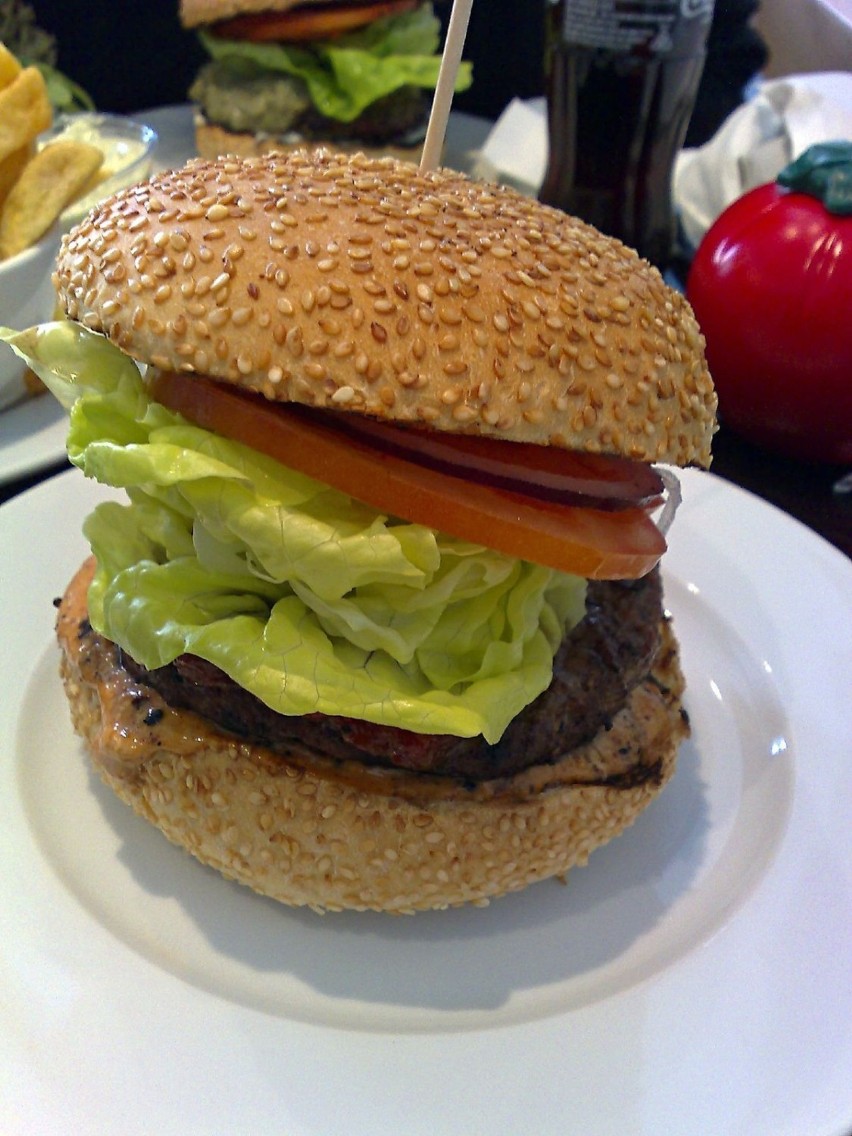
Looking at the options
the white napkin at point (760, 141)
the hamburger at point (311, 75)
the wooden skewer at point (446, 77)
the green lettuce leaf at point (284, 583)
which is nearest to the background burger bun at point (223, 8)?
the hamburger at point (311, 75)

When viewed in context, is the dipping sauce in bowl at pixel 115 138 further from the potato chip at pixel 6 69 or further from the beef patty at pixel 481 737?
the beef patty at pixel 481 737

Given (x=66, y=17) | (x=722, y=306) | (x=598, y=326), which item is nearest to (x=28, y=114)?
(x=598, y=326)

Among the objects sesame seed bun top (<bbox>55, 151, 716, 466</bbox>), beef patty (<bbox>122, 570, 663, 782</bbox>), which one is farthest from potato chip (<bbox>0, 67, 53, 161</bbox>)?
beef patty (<bbox>122, 570, 663, 782</bbox>)

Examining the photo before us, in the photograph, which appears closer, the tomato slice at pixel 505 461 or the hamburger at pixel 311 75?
the tomato slice at pixel 505 461

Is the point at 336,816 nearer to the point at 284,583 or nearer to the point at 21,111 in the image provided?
the point at 284,583

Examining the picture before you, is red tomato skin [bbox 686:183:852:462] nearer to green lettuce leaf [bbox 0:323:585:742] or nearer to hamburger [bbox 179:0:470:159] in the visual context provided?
green lettuce leaf [bbox 0:323:585:742]
